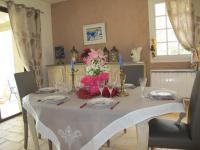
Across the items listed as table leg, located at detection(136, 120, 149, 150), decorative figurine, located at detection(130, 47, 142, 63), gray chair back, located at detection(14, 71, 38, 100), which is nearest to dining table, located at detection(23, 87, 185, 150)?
table leg, located at detection(136, 120, 149, 150)

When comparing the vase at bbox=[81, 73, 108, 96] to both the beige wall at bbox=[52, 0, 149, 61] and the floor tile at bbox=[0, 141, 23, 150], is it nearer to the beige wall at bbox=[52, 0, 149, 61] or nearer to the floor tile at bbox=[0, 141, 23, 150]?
the floor tile at bbox=[0, 141, 23, 150]

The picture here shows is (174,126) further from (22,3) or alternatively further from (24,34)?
(22,3)

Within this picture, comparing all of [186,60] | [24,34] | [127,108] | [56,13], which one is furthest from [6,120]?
[186,60]

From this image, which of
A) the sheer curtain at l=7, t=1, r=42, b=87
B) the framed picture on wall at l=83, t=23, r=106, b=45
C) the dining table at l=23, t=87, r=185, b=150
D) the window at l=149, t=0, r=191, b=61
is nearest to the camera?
the dining table at l=23, t=87, r=185, b=150

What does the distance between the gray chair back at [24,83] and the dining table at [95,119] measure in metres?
0.84

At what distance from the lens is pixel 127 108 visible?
1.63 m

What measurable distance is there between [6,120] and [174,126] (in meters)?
3.15

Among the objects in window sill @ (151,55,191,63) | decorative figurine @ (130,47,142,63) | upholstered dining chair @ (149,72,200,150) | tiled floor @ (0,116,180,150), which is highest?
decorative figurine @ (130,47,142,63)

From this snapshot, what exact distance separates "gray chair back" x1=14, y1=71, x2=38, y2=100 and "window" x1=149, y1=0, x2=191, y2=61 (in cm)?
249

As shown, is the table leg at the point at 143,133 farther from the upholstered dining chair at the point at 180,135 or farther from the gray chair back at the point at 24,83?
the gray chair back at the point at 24,83

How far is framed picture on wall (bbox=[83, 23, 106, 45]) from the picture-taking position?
14.5 feet

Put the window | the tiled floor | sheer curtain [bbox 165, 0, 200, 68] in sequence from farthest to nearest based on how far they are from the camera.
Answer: the window, sheer curtain [bbox 165, 0, 200, 68], the tiled floor

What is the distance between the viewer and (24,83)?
2.71 metres

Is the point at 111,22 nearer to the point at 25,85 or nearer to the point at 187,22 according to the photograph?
the point at 187,22
